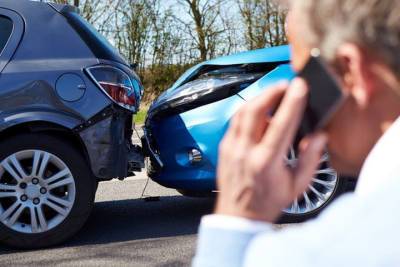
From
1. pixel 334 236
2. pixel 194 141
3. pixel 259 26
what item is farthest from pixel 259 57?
pixel 259 26

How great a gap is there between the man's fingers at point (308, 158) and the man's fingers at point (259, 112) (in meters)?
0.07

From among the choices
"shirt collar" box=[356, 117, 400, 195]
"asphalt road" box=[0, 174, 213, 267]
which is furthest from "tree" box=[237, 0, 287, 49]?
"shirt collar" box=[356, 117, 400, 195]


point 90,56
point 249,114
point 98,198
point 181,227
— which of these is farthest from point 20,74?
point 249,114

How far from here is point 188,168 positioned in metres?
4.84

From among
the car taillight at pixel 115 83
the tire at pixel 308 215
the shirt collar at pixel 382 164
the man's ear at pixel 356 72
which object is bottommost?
the tire at pixel 308 215

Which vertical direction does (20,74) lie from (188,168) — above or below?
above

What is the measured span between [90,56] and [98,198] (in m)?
2.02

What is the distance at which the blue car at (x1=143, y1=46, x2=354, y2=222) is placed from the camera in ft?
15.7

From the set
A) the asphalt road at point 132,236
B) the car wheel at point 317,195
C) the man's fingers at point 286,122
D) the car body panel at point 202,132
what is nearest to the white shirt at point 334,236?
the man's fingers at point 286,122

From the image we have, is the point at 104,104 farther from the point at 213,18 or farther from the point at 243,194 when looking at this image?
the point at 213,18

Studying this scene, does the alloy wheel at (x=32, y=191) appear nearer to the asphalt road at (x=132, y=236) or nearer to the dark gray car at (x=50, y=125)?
the dark gray car at (x=50, y=125)

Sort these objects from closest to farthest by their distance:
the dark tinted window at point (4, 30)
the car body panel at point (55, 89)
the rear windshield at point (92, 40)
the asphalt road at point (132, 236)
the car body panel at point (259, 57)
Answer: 1. the asphalt road at point (132, 236)
2. the car body panel at point (55, 89)
3. the dark tinted window at point (4, 30)
4. the rear windshield at point (92, 40)
5. the car body panel at point (259, 57)

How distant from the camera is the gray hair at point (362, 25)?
2.92 ft

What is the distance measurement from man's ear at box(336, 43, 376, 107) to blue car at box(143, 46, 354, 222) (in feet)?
12.3
